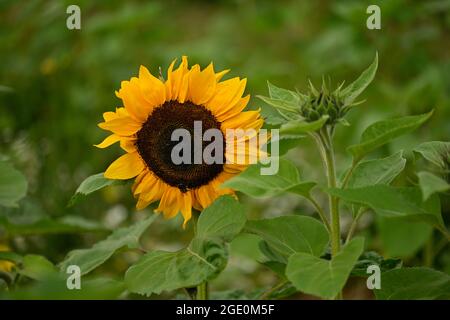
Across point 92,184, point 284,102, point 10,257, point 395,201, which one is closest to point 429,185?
point 395,201

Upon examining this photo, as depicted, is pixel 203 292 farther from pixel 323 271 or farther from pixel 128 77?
pixel 128 77

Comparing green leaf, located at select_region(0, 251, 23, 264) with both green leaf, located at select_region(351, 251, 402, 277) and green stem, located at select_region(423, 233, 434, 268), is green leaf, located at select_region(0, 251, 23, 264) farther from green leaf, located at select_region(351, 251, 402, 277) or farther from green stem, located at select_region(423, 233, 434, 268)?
green stem, located at select_region(423, 233, 434, 268)

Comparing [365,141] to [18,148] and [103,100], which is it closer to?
[18,148]

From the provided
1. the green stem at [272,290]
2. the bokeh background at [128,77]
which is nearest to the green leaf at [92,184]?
the green stem at [272,290]

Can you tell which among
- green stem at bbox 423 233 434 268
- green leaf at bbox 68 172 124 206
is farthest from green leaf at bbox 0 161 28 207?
green stem at bbox 423 233 434 268

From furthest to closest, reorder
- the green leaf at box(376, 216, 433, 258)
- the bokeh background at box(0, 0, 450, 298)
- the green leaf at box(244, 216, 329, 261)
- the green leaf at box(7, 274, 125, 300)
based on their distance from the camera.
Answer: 1. the bokeh background at box(0, 0, 450, 298)
2. the green leaf at box(376, 216, 433, 258)
3. the green leaf at box(244, 216, 329, 261)
4. the green leaf at box(7, 274, 125, 300)

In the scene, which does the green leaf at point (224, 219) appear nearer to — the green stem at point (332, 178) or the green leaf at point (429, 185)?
the green stem at point (332, 178)
